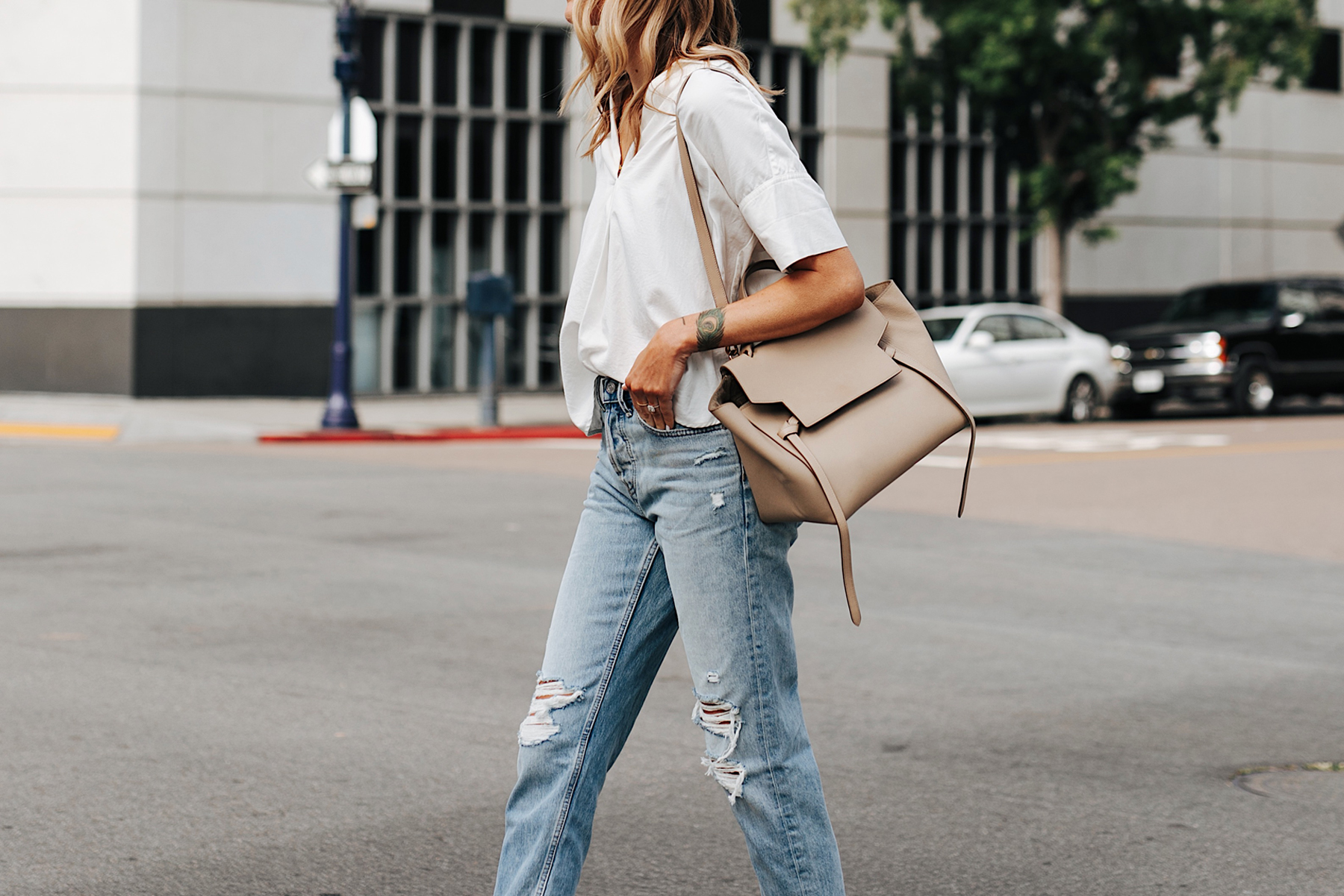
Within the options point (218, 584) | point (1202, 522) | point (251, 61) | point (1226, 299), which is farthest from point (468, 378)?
point (218, 584)

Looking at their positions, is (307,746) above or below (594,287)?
below

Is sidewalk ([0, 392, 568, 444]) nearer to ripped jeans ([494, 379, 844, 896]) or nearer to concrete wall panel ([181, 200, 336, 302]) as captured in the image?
concrete wall panel ([181, 200, 336, 302])

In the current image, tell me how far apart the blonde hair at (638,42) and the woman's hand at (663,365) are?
335 millimetres

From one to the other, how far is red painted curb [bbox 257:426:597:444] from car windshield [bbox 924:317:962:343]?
14.7 feet

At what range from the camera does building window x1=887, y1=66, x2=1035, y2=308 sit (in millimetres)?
29797

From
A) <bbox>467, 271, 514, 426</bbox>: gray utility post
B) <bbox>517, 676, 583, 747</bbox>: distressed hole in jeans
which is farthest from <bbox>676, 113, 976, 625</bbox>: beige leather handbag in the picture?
<bbox>467, 271, 514, 426</bbox>: gray utility post

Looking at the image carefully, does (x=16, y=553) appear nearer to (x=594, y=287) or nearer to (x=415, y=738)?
(x=415, y=738)

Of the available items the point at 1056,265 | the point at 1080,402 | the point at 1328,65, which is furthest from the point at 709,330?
the point at 1328,65

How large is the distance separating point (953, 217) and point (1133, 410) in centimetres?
786

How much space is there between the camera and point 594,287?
2926 millimetres

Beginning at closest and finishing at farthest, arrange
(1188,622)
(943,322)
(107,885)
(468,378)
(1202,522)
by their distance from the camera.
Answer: (107,885)
(1188,622)
(1202,522)
(943,322)
(468,378)

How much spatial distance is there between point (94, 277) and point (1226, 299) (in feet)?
49.8

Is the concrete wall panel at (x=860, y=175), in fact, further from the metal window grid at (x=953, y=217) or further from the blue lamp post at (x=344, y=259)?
the blue lamp post at (x=344, y=259)

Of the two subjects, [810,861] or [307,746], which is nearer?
[810,861]
